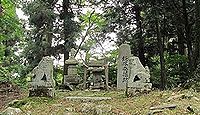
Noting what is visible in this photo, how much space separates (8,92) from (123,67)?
16.6 ft

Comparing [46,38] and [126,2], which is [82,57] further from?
[126,2]

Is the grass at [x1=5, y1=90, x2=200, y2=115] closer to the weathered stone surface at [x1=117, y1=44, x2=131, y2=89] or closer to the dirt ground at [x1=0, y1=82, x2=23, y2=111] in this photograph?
the dirt ground at [x1=0, y1=82, x2=23, y2=111]

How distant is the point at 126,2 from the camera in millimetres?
16453

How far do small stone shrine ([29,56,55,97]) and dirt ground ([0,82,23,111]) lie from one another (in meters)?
2.41

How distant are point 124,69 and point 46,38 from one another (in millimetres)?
7736

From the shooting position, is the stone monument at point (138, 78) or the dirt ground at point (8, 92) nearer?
the stone monument at point (138, 78)

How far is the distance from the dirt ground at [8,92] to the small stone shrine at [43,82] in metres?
2.41

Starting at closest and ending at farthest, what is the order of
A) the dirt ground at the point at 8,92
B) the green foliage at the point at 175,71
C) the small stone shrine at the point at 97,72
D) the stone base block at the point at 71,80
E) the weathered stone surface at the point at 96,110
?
the weathered stone surface at the point at 96,110 < the dirt ground at the point at 8,92 < the small stone shrine at the point at 97,72 < the green foliage at the point at 175,71 < the stone base block at the point at 71,80

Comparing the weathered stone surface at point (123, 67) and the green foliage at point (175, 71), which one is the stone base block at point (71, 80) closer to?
the weathered stone surface at point (123, 67)

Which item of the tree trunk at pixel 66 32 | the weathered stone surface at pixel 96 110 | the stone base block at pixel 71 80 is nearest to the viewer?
the weathered stone surface at pixel 96 110

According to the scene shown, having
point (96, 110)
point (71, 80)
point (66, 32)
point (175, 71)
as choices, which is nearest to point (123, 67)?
point (175, 71)

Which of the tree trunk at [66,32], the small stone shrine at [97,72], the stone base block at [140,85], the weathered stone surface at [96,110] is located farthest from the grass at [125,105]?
the tree trunk at [66,32]

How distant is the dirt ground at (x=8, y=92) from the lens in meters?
12.1

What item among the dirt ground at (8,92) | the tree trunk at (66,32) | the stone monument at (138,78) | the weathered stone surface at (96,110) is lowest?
the weathered stone surface at (96,110)
